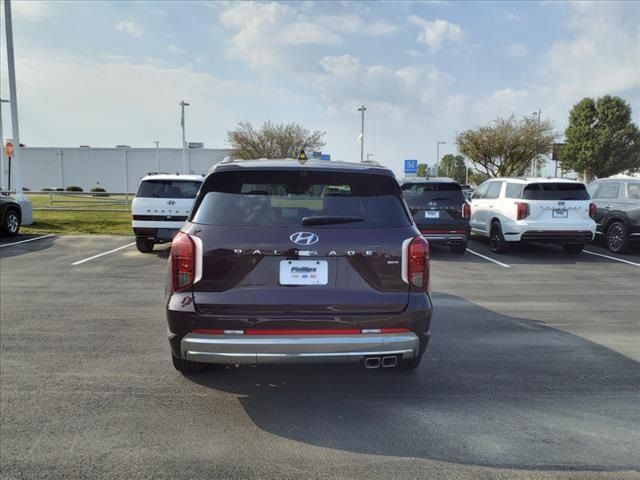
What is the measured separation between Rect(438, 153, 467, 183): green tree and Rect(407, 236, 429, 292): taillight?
76.0 meters

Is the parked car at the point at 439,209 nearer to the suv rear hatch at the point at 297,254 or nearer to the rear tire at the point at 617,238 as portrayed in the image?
the rear tire at the point at 617,238

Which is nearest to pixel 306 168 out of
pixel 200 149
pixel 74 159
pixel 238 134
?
pixel 238 134

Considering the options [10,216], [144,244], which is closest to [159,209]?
[144,244]

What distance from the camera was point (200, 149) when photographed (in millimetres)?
60469

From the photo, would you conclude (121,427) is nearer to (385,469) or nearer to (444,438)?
(385,469)

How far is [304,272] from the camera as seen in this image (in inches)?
129

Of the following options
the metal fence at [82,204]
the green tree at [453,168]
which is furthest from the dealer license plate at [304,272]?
the green tree at [453,168]

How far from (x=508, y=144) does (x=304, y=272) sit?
33137mm

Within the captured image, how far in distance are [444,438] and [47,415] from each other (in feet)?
9.32

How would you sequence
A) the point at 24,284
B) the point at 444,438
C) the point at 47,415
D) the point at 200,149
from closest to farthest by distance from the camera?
1. the point at 444,438
2. the point at 47,415
3. the point at 24,284
4. the point at 200,149

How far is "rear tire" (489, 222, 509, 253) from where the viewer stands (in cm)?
1132

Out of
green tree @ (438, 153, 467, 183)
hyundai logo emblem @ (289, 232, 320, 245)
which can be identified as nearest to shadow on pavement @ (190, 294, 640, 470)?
hyundai logo emblem @ (289, 232, 320, 245)

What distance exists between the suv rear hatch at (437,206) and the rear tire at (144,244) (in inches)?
236

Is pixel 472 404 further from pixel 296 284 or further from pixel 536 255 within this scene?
pixel 536 255
